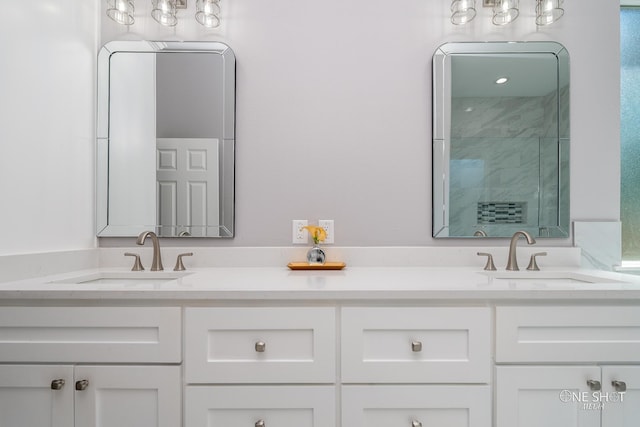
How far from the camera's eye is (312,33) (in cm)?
158

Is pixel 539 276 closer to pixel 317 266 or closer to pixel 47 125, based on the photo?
pixel 317 266

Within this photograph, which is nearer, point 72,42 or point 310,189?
point 72,42

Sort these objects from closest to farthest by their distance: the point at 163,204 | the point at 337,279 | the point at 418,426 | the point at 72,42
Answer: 1. the point at 418,426
2. the point at 337,279
3. the point at 72,42
4. the point at 163,204

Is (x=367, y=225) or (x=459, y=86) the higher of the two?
(x=459, y=86)

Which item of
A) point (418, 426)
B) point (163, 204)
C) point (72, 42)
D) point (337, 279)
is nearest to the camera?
point (418, 426)

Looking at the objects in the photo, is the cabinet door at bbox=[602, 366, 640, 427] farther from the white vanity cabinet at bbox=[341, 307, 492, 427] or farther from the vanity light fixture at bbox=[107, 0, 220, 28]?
the vanity light fixture at bbox=[107, 0, 220, 28]

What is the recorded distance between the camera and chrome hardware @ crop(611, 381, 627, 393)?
1019 millimetres

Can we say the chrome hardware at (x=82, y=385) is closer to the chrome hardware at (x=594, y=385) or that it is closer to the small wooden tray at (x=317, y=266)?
the small wooden tray at (x=317, y=266)

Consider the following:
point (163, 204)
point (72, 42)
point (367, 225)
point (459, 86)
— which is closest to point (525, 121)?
point (459, 86)

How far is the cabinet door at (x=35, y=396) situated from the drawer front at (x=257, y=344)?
0.37m

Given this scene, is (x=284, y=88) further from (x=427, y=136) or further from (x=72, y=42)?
(x=72, y=42)

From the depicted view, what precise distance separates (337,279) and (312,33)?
1.13 meters

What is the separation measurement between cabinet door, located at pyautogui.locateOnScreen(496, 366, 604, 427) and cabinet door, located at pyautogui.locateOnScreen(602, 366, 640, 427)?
41 millimetres

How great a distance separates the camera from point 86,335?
3.36 ft
